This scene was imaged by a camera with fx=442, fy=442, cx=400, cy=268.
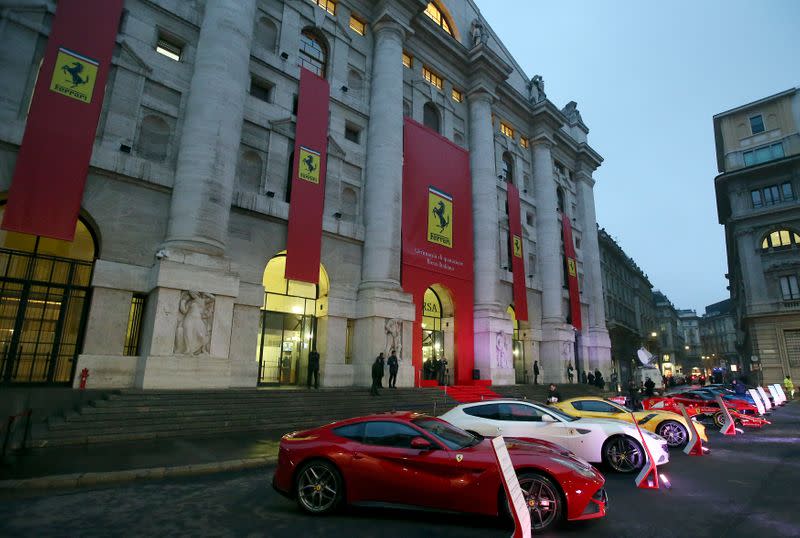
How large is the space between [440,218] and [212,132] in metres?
13.8

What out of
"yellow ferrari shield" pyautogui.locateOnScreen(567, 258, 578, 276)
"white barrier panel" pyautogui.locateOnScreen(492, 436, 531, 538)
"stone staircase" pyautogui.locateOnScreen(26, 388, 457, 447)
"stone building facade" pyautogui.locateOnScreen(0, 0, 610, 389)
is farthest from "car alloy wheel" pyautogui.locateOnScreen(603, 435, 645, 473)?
"yellow ferrari shield" pyautogui.locateOnScreen(567, 258, 578, 276)

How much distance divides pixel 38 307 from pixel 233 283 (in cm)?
634

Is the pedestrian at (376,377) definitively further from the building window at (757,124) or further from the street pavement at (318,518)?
the building window at (757,124)

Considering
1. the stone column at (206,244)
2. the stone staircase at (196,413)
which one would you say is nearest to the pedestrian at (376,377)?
the stone staircase at (196,413)

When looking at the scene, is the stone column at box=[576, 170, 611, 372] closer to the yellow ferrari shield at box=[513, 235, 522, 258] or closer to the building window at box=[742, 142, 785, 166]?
the yellow ferrari shield at box=[513, 235, 522, 258]

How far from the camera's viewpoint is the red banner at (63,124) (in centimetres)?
1428

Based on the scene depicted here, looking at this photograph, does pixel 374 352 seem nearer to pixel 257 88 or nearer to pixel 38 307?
pixel 38 307

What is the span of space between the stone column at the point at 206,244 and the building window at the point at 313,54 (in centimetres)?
392

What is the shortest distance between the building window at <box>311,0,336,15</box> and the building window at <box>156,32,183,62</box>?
9.07 meters

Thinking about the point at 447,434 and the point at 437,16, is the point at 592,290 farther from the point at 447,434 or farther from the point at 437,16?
the point at 447,434

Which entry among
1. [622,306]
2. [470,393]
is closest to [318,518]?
[470,393]

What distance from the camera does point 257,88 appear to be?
22.4 meters

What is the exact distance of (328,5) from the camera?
26.2m

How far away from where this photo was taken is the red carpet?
72.1ft
